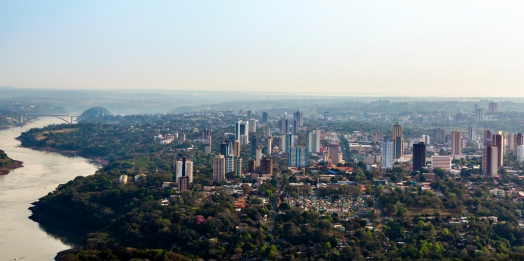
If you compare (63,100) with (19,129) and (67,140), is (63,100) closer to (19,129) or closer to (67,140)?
(19,129)

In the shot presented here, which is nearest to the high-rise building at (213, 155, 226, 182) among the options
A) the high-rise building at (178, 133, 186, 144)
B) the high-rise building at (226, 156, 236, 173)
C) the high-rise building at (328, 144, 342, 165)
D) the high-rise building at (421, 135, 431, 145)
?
the high-rise building at (226, 156, 236, 173)

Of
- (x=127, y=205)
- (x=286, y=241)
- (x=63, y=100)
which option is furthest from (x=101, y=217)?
(x=63, y=100)

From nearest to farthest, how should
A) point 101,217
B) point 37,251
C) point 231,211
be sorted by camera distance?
point 37,251 → point 231,211 → point 101,217

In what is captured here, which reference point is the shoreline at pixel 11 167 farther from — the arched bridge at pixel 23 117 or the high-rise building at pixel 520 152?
the arched bridge at pixel 23 117

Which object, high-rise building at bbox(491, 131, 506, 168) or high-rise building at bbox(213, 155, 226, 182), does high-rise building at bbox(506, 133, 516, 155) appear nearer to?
high-rise building at bbox(491, 131, 506, 168)

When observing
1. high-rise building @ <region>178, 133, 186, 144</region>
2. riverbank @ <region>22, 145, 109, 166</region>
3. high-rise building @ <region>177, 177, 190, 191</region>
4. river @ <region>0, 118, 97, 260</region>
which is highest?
high-rise building @ <region>177, 177, 190, 191</region>

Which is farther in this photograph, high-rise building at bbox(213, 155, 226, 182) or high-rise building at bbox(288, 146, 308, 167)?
high-rise building at bbox(288, 146, 308, 167)

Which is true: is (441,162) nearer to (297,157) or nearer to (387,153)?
(387,153)
